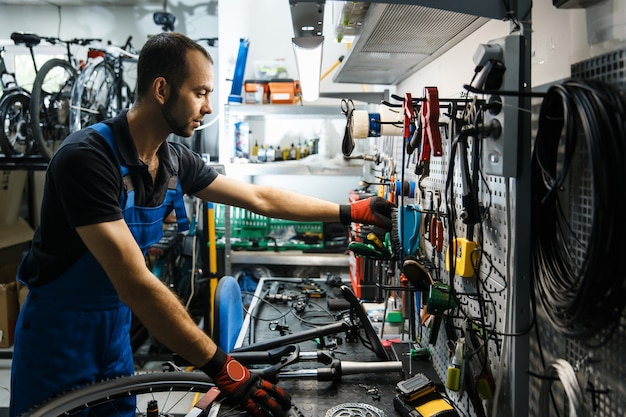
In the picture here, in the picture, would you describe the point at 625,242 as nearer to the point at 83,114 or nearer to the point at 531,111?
the point at 531,111

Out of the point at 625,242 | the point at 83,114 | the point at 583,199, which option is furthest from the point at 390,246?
the point at 83,114

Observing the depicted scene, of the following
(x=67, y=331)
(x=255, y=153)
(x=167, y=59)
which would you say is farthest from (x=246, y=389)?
(x=255, y=153)

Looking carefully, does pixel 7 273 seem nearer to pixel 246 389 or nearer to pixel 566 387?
pixel 246 389

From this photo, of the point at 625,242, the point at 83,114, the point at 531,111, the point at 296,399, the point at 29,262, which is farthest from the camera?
the point at 83,114

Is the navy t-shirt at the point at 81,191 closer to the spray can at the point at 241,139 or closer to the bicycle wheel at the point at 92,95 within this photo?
the spray can at the point at 241,139

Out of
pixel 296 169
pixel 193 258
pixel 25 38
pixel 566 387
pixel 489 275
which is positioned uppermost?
pixel 25 38

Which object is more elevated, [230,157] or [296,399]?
[230,157]

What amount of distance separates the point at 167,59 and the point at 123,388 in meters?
0.99

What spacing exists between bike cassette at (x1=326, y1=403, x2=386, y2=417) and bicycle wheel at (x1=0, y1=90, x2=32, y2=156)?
12.8 feet

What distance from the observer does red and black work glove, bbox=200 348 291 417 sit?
1211 mm

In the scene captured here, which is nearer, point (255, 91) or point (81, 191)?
point (81, 191)

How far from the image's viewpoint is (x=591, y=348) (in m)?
0.82

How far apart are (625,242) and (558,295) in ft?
0.59

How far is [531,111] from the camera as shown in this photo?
0.96 metres
